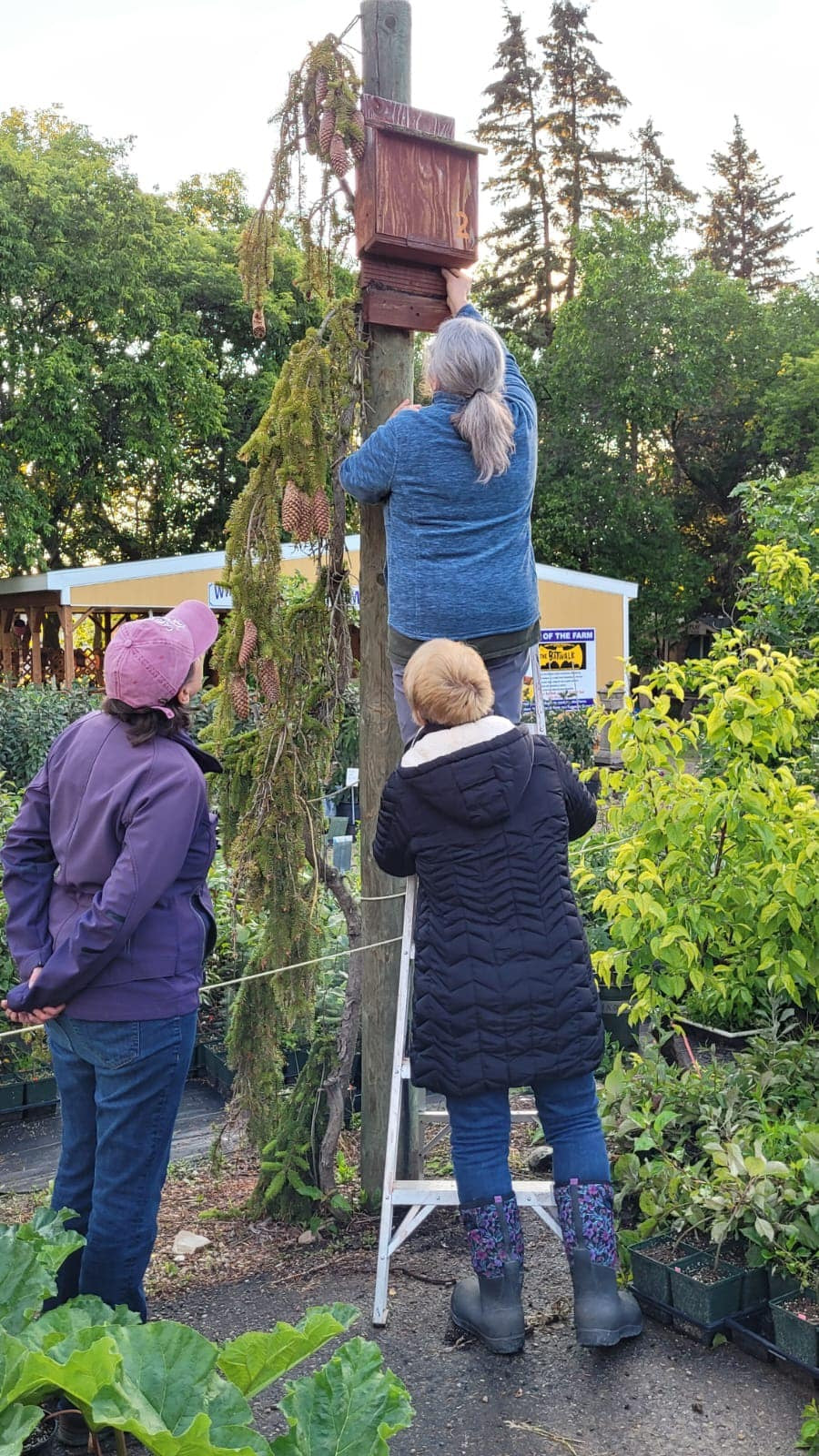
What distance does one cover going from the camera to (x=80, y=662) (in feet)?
78.2

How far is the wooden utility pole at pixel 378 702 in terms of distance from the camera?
3621 millimetres

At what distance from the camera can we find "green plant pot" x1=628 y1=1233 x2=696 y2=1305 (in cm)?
315

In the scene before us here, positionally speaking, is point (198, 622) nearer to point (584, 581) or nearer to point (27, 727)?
point (27, 727)

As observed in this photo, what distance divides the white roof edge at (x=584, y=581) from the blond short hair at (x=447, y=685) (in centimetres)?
2017

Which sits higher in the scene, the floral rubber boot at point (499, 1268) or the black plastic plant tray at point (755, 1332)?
the floral rubber boot at point (499, 1268)

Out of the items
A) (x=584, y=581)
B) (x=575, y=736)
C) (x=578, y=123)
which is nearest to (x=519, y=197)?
(x=578, y=123)

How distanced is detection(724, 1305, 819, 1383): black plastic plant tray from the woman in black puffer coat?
0.26m

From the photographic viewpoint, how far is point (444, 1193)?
130 inches

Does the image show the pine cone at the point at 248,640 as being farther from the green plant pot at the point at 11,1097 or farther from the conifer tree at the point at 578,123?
the conifer tree at the point at 578,123

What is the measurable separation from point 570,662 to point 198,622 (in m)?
19.5

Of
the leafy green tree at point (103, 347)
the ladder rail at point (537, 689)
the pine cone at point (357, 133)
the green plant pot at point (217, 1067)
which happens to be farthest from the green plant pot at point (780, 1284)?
the leafy green tree at point (103, 347)

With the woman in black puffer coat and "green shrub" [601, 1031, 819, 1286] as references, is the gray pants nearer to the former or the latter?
the woman in black puffer coat

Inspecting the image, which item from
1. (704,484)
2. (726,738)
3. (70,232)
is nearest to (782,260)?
(704,484)

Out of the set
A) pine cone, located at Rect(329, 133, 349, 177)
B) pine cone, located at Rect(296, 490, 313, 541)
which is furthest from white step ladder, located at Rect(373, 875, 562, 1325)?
pine cone, located at Rect(329, 133, 349, 177)
